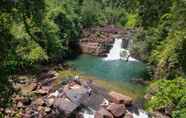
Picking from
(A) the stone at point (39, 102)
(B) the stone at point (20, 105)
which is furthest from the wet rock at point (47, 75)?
(B) the stone at point (20, 105)

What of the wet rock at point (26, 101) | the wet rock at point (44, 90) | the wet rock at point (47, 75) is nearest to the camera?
the wet rock at point (26, 101)

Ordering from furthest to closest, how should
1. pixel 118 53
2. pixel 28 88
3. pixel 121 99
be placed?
pixel 118 53 < pixel 28 88 < pixel 121 99

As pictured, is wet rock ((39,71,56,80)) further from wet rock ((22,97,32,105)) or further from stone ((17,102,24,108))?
stone ((17,102,24,108))

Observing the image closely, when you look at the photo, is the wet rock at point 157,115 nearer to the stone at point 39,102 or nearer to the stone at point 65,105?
the stone at point 65,105

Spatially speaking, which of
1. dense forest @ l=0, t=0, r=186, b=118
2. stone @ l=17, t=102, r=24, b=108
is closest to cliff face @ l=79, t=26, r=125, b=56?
dense forest @ l=0, t=0, r=186, b=118

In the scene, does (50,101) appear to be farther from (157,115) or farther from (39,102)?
(157,115)

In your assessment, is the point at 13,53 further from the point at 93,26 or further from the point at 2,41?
the point at 93,26

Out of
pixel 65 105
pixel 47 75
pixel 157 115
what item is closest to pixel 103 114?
pixel 65 105

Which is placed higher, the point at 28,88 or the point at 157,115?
the point at 28,88
